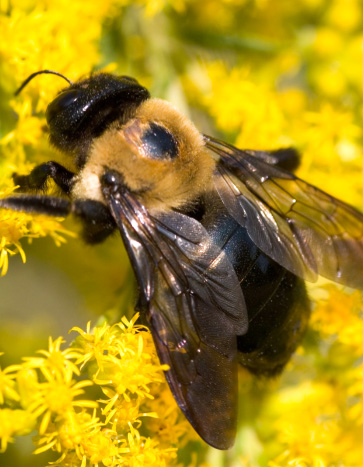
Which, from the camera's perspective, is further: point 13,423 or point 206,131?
point 206,131

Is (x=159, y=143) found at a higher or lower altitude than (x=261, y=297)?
higher

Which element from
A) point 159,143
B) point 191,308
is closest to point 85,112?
point 159,143

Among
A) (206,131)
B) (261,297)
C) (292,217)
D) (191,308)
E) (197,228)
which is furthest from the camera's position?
(206,131)

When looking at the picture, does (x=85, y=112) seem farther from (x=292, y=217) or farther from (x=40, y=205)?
(x=292, y=217)

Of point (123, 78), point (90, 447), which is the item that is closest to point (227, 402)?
point (90, 447)

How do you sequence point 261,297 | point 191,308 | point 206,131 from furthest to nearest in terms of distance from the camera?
point 206,131, point 261,297, point 191,308

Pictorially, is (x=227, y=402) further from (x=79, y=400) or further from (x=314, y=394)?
(x=314, y=394)

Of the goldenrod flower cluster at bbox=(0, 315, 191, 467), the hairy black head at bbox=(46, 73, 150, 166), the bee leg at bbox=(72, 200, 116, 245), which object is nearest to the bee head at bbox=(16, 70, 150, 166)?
the hairy black head at bbox=(46, 73, 150, 166)
